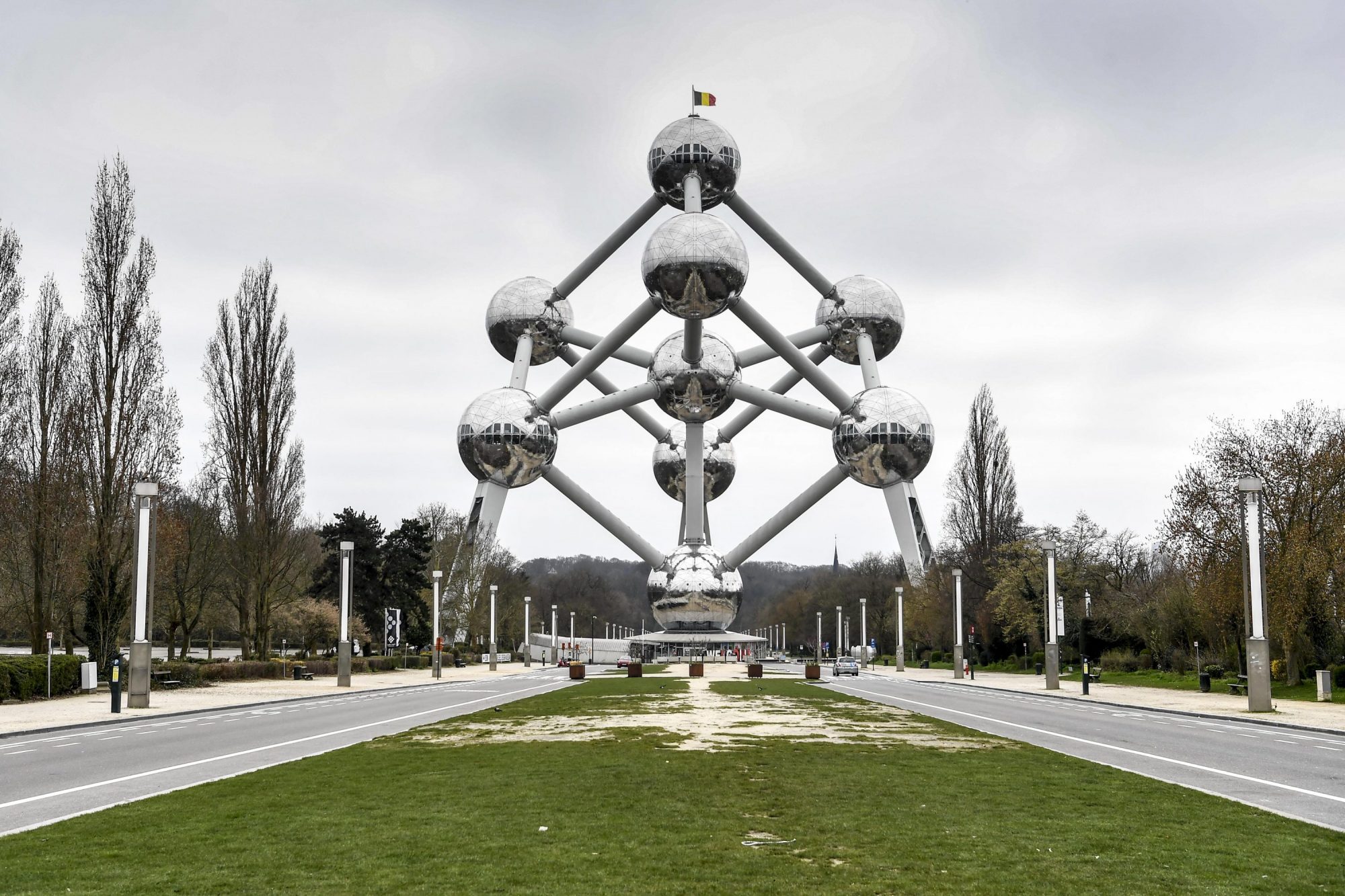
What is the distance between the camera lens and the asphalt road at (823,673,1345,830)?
37.4 ft

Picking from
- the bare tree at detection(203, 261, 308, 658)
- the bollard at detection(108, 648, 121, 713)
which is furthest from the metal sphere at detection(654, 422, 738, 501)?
the bollard at detection(108, 648, 121, 713)

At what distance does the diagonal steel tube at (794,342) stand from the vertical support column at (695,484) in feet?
11.6

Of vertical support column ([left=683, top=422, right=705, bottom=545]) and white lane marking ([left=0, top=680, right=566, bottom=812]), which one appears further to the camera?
vertical support column ([left=683, top=422, right=705, bottom=545])

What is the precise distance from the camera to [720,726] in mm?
19609

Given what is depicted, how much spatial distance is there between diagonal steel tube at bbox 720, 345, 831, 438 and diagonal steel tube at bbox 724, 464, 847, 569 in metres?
4.29

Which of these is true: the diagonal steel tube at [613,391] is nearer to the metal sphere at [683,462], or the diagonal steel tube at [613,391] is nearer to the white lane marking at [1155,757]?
the metal sphere at [683,462]

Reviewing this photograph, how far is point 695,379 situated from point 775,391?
7.29 metres

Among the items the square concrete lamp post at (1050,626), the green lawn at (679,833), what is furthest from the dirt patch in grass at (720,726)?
the square concrete lamp post at (1050,626)

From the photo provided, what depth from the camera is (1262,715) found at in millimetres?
23969

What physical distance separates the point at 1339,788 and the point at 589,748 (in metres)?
8.38

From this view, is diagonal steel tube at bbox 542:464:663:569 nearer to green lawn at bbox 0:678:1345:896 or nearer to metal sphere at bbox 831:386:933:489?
metal sphere at bbox 831:386:933:489

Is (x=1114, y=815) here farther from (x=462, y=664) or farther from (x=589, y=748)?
(x=462, y=664)

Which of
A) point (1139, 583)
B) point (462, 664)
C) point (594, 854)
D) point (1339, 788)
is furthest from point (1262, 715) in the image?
point (462, 664)

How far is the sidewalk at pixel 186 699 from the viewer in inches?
880
